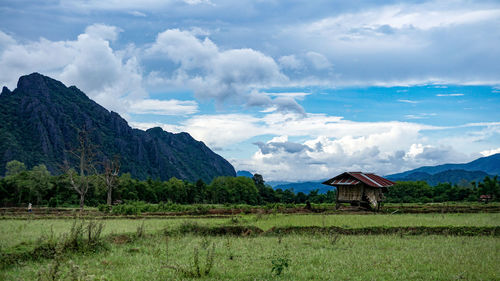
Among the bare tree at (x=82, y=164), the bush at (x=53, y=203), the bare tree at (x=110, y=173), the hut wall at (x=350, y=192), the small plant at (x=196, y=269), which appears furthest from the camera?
the bush at (x=53, y=203)

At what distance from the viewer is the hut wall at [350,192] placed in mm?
40188

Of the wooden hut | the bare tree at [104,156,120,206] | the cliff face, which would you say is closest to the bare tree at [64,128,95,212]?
the bare tree at [104,156,120,206]

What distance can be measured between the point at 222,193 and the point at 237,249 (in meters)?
54.7

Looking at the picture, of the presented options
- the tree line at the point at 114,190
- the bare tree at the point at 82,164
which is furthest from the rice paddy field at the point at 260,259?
the tree line at the point at 114,190

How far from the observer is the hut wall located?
40188mm

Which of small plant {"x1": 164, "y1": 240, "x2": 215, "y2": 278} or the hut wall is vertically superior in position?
the hut wall

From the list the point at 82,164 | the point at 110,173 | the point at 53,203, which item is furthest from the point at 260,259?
the point at 53,203

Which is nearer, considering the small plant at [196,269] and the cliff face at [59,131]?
the small plant at [196,269]

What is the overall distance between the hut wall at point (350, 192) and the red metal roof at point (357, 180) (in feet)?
2.51

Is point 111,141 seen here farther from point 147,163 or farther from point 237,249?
point 237,249

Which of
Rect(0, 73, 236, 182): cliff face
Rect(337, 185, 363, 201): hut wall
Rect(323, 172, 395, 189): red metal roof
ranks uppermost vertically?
Rect(0, 73, 236, 182): cliff face

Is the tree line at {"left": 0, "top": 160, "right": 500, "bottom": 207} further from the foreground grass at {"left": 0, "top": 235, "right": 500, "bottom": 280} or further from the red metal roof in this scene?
the foreground grass at {"left": 0, "top": 235, "right": 500, "bottom": 280}

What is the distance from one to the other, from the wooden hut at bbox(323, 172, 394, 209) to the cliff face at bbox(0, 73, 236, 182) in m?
97.5

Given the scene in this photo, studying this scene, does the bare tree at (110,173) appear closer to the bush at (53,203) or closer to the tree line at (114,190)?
the tree line at (114,190)
